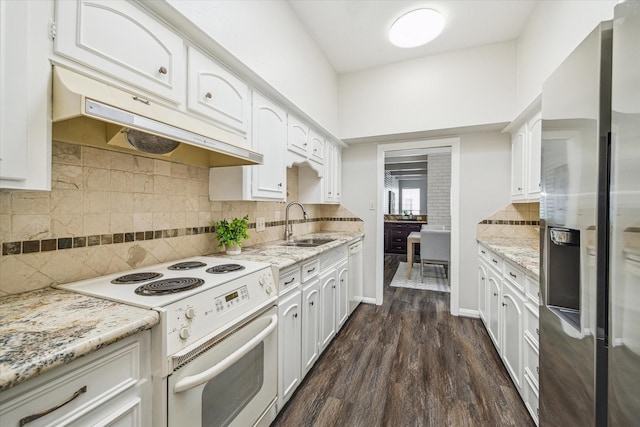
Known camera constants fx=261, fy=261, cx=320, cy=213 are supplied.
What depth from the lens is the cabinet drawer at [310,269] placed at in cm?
176

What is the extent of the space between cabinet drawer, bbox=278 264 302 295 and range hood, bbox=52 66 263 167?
26.3 inches

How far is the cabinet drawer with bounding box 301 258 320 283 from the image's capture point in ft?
5.78

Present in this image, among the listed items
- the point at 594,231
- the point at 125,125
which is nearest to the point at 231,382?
the point at 125,125

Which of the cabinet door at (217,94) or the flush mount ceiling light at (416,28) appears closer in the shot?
the cabinet door at (217,94)

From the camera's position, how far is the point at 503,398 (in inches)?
65.2

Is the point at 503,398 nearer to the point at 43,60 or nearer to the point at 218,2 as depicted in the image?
the point at 43,60

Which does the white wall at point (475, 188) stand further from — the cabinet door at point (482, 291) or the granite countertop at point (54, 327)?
the granite countertop at point (54, 327)

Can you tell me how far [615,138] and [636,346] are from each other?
1.63 feet

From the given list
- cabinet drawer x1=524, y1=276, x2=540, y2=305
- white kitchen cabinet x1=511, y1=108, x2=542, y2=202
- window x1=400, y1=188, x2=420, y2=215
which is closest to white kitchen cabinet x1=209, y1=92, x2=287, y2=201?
cabinet drawer x1=524, y1=276, x2=540, y2=305

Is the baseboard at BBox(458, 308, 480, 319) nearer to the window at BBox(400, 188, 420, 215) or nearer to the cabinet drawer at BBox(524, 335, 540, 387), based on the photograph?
the cabinet drawer at BBox(524, 335, 540, 387)

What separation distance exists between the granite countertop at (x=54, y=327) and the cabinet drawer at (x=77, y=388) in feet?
0.19

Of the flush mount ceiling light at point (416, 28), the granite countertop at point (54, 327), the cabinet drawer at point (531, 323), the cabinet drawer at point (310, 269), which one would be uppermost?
the flush mount ceiling light at point (416, 28)

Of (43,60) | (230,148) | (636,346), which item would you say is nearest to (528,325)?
(636,346)

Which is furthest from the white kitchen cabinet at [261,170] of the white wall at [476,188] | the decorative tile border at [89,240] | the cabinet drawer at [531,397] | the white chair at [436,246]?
the white chair at [436,246]
